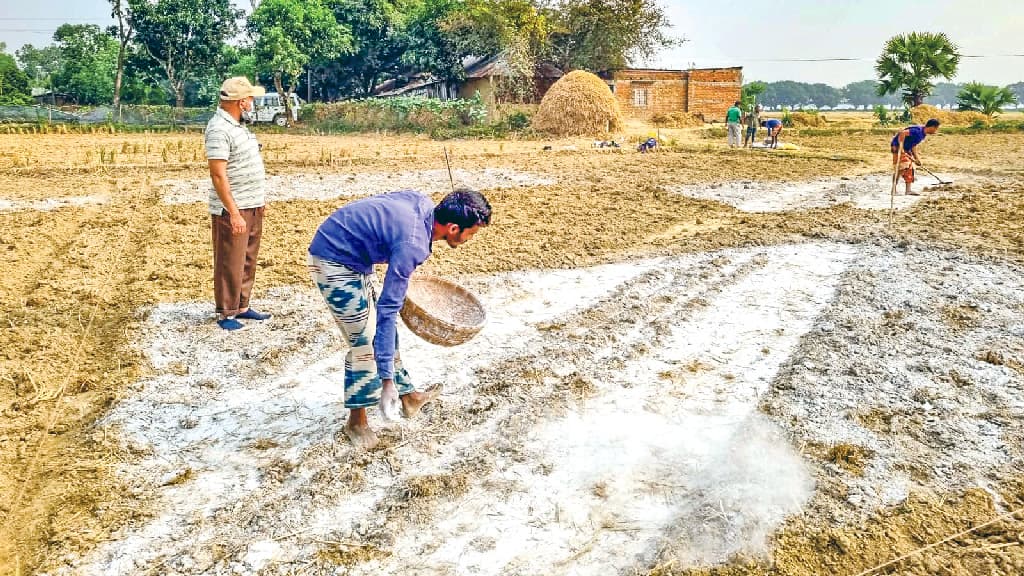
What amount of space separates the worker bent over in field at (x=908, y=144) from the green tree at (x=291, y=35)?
2526cm

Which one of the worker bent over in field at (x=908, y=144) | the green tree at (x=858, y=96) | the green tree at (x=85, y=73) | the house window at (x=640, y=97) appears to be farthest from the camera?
the green tree at (x=858, y=96)

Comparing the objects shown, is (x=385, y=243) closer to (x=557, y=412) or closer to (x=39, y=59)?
(x=557, y=412)

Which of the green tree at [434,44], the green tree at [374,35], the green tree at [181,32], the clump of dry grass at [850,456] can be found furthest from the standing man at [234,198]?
the green tree at [181,32]

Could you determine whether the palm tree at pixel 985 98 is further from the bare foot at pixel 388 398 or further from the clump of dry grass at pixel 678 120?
the bare foot at pixel 388 398

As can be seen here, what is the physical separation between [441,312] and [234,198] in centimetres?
223

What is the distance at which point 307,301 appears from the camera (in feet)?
20.5

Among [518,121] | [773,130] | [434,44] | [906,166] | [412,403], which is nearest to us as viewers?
[412,403]

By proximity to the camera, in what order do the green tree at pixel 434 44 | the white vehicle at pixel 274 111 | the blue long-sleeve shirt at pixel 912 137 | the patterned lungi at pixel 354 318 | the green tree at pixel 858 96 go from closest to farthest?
the patterned lungi at pixel 354 318 → the blue long-sleeve shirt at pixel 912 137 → the white vehicle at pixel 274 111 → the green tree at pixel 434 44 → the green tree at pixel 858 96

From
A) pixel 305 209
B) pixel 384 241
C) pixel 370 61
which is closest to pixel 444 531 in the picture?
pixel 384 241

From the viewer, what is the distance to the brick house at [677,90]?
34.4 meters

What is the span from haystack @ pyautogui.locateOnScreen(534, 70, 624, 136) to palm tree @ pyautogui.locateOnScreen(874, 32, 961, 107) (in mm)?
15492

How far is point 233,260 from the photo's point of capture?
17.2ft

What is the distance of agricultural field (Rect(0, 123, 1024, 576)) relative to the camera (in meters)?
2.92

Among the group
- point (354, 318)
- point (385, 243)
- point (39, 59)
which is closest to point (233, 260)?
point (354, 318)
